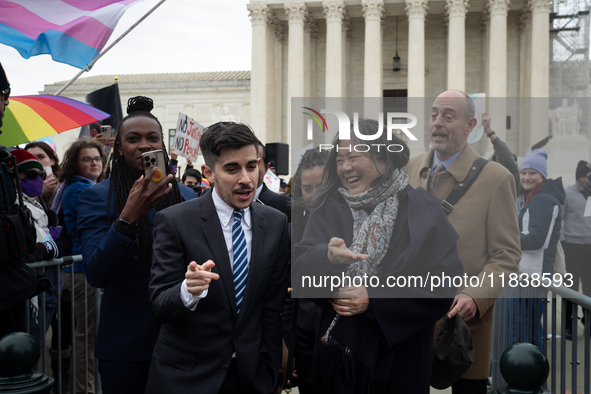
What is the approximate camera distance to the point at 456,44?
3183 centimetres

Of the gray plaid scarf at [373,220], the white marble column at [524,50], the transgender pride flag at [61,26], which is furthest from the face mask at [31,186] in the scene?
the white marble column at [524,50]

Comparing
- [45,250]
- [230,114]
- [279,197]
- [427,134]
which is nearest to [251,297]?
[427,134]

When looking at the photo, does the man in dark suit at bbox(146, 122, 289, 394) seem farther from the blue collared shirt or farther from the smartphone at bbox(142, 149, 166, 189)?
the blue collared shirt

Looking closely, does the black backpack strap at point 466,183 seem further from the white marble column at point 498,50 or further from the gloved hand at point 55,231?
the white marble column at point 498,50

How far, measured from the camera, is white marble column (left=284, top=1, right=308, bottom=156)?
32281 mm

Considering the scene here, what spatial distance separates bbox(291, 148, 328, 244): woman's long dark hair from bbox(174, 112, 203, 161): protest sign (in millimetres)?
7983

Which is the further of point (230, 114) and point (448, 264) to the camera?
point (230, 114)

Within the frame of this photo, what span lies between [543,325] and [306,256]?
2138 mm

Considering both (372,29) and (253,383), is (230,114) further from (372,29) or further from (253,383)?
(253,383)

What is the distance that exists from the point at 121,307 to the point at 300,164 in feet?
4.33

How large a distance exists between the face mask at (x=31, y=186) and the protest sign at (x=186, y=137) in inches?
226

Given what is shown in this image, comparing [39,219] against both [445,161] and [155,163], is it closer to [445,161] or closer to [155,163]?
[155,163]

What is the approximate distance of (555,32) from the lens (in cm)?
3291

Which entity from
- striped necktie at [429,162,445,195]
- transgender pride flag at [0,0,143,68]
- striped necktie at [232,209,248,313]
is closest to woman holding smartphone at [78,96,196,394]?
striped necktie at [232,209,248,313]
